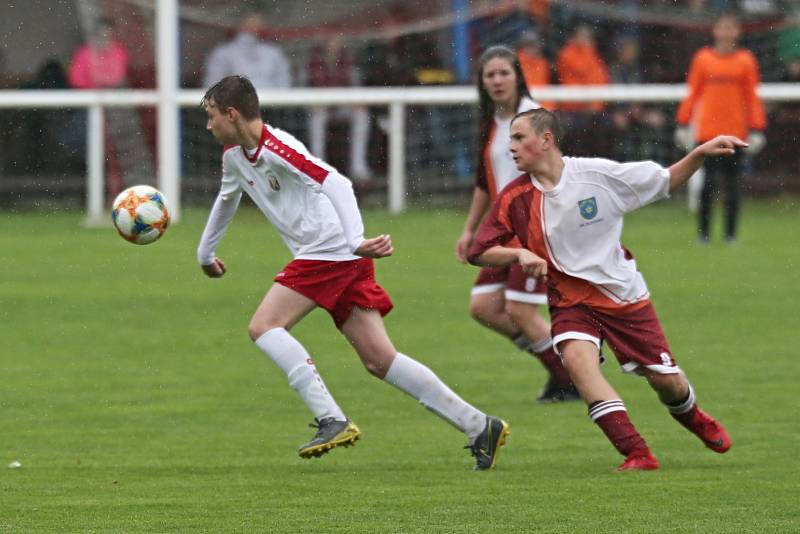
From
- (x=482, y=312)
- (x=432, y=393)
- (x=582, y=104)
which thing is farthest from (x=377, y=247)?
(x=582, y=104)

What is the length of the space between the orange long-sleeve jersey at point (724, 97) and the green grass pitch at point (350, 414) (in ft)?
4.59

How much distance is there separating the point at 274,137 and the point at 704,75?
10.4 meters

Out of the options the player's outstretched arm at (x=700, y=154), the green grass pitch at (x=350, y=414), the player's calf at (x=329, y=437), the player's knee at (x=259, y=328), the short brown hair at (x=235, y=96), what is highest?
the short brown hair at (x=235, y=96)

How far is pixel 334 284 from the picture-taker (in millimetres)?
7625

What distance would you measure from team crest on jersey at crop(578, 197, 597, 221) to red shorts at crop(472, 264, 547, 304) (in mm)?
1538

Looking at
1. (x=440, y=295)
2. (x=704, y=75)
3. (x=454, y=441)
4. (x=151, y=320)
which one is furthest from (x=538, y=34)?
(x=454, y=441)

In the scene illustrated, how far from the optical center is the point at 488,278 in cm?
945

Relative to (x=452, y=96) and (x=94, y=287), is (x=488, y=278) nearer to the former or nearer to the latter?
(x=94, y=287)

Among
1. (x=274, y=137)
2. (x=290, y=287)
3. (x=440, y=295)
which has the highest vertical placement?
(x=274, y=137)

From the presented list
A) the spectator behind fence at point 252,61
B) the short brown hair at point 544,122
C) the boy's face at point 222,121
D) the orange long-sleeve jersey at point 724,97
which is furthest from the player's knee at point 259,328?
the spectator behind fence at point 252,61

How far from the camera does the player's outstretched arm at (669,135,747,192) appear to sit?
7211mm

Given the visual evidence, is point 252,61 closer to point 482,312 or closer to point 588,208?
point 482,312

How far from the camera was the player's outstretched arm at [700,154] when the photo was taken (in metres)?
7.21

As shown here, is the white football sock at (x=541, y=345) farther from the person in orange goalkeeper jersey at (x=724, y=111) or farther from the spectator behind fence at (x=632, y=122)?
the spectator behind fence at (x=632, y=122)
